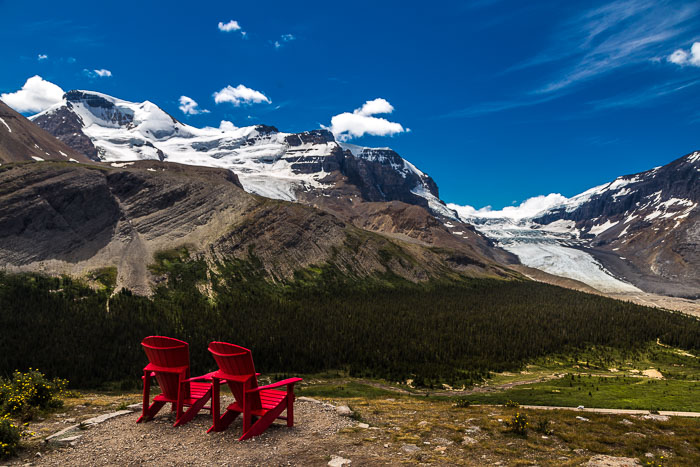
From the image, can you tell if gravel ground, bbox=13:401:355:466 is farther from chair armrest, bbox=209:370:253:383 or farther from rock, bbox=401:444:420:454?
rock, bbox=401:444:420:454

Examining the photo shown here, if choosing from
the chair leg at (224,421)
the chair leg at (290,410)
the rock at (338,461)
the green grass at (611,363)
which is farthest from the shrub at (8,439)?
the green grass at (611,363)

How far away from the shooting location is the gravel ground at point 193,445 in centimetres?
1473

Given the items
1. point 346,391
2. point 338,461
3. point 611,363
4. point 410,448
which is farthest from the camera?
point 611,363

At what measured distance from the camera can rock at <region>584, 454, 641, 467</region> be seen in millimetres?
14219

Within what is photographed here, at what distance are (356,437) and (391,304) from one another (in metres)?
125

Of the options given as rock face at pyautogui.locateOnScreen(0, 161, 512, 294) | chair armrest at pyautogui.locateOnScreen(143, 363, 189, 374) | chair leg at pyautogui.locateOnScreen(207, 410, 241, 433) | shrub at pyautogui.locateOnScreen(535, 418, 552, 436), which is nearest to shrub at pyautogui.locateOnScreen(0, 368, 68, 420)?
chair armrest at pyautogui.locateOnScreen(143, 363, 189, 374)

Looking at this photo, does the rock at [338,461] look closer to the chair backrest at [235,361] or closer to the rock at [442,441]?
the chair backrest at [235,361]

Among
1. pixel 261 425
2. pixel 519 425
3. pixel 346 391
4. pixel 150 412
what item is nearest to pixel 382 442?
pixel 261 425

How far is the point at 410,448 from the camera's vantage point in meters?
15.9

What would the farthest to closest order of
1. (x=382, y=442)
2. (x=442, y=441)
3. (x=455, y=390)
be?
(x=455, y=390)
(x=442, y=441)
(x=382, y=442)

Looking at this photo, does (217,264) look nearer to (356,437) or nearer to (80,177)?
(80,177)

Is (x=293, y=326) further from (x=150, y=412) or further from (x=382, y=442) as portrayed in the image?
(x=382, y=442)

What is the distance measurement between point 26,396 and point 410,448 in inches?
875

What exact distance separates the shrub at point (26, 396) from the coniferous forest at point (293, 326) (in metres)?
52.6
